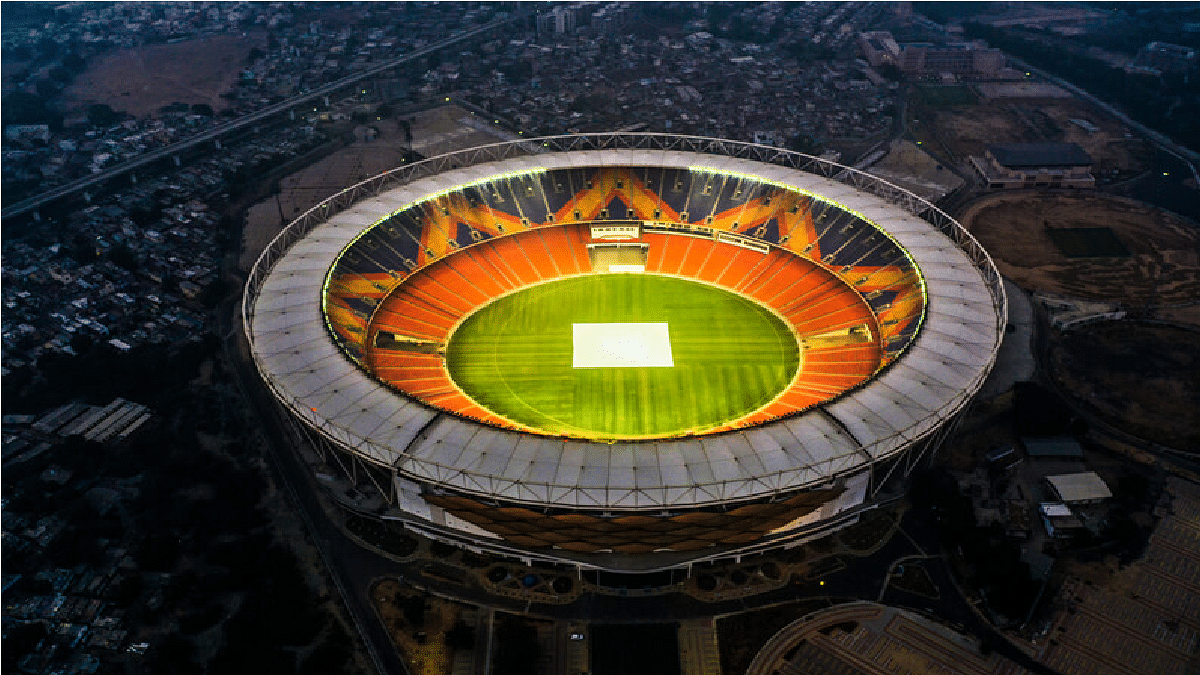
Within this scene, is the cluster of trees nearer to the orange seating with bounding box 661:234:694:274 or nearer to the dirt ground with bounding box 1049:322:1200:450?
the dirt ground with bounding box 1049:322:1200:450

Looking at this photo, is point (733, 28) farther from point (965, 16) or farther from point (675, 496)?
point (675, 496)

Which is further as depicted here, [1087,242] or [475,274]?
[1087,242]

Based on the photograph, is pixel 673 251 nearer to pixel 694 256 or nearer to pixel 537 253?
pixel 694 256

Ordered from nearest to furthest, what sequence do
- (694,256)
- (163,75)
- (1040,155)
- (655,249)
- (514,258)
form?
(514,258) < (694,256) < (655,249) < (1040,155) < (163,75)

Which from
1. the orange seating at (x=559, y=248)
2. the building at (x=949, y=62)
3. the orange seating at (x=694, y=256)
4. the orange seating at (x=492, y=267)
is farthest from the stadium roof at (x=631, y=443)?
the building at (x=949, y=62)

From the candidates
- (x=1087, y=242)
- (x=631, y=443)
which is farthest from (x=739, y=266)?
(x=1087, y=242)

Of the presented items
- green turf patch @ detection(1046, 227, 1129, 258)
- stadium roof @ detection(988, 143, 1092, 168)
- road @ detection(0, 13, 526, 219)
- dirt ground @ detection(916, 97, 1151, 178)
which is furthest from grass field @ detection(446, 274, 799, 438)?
road @ detection(0, 13, 526, 219)

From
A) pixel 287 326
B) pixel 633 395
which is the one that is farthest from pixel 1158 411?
pixel 287 326
